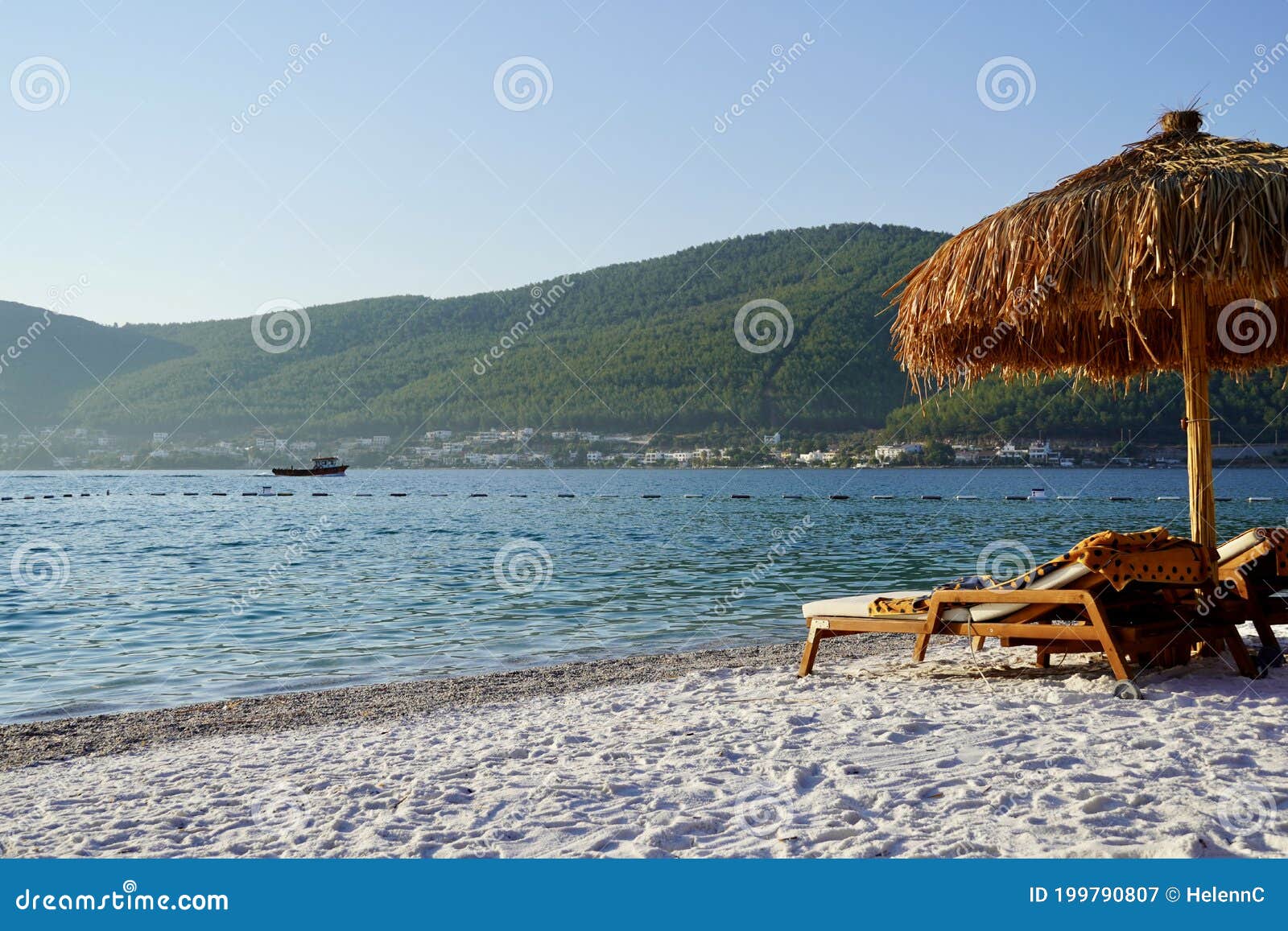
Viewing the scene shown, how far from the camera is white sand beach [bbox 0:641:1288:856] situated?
3.24 metres

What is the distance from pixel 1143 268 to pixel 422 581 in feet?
47.7

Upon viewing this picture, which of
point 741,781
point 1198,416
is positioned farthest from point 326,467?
point 741,781

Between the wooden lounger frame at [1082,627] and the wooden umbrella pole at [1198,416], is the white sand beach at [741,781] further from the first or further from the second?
the wooden umbrella pole at [1198,416]

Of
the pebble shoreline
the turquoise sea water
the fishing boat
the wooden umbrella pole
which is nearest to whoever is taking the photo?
the pebble shoreline

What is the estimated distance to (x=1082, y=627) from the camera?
209 inches

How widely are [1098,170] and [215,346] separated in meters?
107

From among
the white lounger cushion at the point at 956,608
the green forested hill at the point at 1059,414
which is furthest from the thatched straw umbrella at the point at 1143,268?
the green forested hill at the point at 1059,414

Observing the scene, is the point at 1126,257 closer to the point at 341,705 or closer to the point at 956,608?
the point at 956,608

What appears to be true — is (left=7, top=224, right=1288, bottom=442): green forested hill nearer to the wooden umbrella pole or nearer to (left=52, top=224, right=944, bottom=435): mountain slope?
(left=52, top=224, right=944, bottom=435): mountain slope

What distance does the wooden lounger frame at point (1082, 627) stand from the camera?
5281mm

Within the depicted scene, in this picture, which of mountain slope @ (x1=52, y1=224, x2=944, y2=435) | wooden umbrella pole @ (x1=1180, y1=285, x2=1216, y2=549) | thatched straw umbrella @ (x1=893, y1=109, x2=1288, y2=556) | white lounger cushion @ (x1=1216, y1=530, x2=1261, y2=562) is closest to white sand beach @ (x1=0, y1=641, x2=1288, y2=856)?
white lounger cushion @ (x1=1216, y1=530, x2=1261, y2=562)

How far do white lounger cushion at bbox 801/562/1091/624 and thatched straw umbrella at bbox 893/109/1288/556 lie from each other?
3.85 feet
